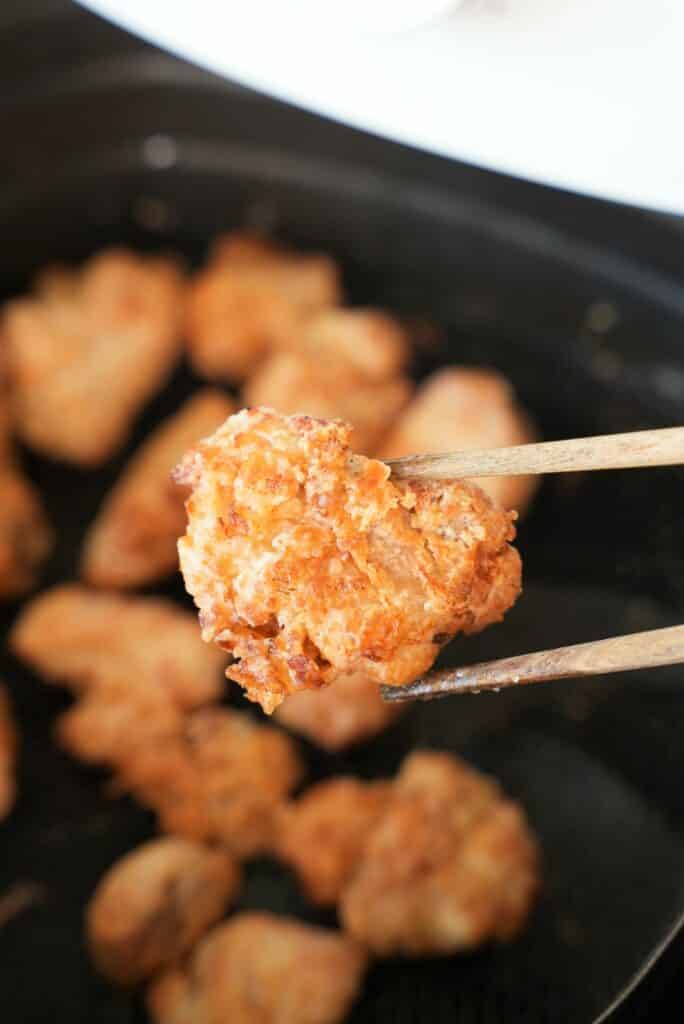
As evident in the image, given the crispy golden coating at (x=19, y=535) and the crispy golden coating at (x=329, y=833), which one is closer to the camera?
the crispy golden coating at (x=329, y=833)

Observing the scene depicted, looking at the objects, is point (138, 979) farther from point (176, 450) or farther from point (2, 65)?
point (2, 65)

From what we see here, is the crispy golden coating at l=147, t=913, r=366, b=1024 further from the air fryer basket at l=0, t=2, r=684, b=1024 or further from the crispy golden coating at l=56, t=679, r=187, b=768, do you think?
the crispy golden coating at l=56, t=679, r=187, b=768

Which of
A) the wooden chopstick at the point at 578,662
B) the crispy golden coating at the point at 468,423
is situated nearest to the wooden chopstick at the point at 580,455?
the wooden chopstick at the point at 578,662

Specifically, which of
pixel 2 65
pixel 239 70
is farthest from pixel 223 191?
pixel 239 70

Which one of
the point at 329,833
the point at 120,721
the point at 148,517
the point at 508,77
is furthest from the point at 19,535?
the point at 508,77

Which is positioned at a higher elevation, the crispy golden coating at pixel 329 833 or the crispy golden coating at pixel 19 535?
the crispy golden coating at pixel 19 535

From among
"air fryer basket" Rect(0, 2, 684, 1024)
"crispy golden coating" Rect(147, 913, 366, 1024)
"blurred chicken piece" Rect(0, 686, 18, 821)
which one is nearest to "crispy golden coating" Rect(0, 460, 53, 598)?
"air fryer basket" Rect(0, 2, 684, 1024)

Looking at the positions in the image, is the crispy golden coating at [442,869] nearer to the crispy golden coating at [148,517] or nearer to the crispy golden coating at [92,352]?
the crispy golden coating at [148,517]

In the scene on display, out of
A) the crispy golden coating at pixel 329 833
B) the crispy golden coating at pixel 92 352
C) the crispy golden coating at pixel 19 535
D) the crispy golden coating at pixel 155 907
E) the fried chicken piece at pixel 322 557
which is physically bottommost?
the crispy golden coating at pixel 155 907
